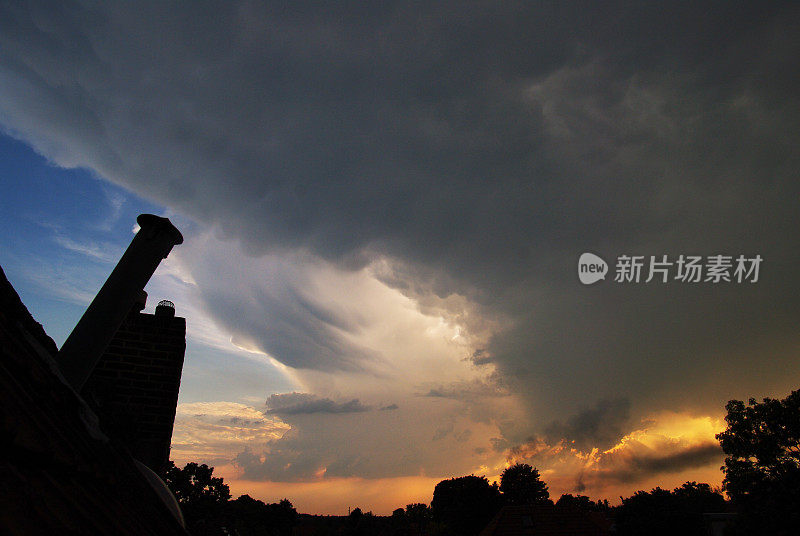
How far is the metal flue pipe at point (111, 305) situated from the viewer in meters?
4.19

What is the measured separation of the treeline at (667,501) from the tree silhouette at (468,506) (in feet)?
0.40

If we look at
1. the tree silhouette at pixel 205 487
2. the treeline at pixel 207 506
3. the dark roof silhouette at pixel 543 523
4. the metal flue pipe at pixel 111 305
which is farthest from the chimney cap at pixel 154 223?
the dark roof silhouette at pixel 543 523

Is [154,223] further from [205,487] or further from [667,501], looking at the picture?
[667,501]

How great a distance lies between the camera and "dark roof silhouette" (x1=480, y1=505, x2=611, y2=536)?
2747 cm

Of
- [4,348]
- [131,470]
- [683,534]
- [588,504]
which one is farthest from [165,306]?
[588,504]

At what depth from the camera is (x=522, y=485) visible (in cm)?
6869

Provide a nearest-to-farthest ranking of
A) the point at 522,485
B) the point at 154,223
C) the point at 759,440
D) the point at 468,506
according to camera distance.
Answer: the point at 154,223 → the point at 759,440 → the point at 468,506 → the point at 522,485

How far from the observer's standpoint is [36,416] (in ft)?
2.90

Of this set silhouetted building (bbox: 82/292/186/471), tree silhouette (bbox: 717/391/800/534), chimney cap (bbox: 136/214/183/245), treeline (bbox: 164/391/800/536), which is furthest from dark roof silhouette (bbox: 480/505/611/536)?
chimney cap (bbox: 136/214/183/245)

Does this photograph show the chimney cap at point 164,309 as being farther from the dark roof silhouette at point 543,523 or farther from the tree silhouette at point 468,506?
the tree silhouette at point 468,506

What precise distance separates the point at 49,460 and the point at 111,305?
4.29m

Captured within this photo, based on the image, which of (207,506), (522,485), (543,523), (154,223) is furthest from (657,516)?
(522,485)

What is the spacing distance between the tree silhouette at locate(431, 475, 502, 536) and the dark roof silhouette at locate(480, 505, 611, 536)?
3147 centimetres

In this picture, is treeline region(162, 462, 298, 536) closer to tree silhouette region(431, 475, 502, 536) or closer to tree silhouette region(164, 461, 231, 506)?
tree silhouette region(164, 461, 231, 506)
